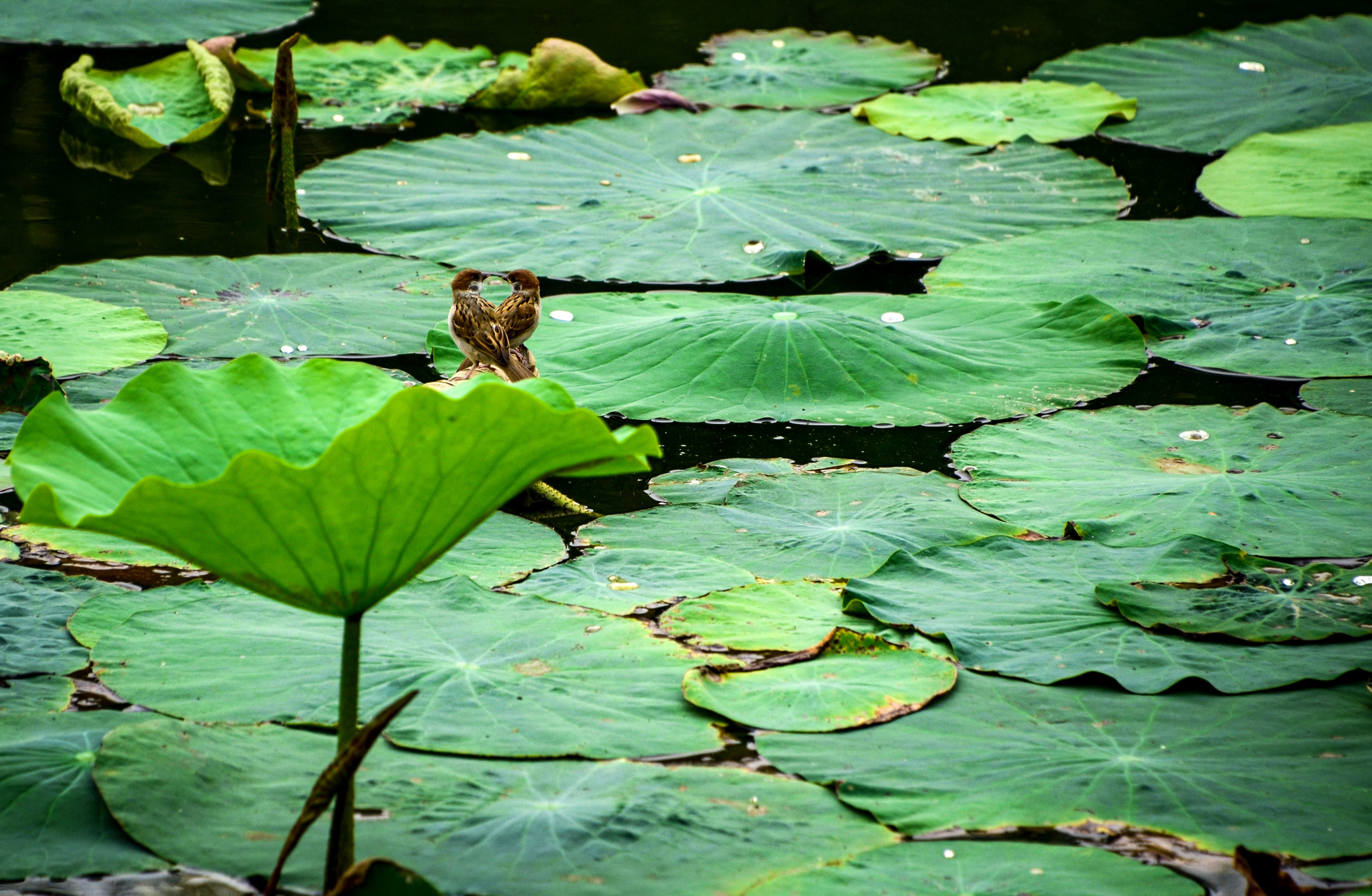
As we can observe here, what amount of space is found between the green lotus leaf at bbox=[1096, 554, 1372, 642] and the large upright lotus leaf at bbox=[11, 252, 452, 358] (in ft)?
7.40

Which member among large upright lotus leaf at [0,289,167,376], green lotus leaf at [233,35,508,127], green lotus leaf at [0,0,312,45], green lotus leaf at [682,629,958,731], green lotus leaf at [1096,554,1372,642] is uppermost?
green lotus leaf at [0,0,312,45]

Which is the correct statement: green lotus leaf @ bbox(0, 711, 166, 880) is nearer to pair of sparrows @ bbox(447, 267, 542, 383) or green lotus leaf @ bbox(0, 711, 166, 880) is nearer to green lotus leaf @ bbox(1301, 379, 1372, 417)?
pair of sparrows @ bbox(447, 267, 542, 383)

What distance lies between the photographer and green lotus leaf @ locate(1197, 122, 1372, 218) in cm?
478

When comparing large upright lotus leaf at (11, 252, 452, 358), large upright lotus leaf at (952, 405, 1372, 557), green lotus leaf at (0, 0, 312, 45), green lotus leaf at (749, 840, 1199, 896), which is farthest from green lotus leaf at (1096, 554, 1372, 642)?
green lotus leaf at (0, 0, 312, 45)

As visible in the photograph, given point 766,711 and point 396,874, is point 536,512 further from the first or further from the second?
point 396,874

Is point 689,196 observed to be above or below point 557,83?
below

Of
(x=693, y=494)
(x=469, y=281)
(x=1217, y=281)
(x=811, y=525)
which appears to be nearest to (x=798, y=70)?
(x=1217, y=281)

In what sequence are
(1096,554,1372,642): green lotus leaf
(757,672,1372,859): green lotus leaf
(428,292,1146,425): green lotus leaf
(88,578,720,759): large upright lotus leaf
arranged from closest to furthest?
(757,672,1372,859): green lotus leaf → (88,578,720,759): large upright lotus leaf → (1096,554,1372,642): green lotus leaf → (428,292,1146,425): green lotus leaf

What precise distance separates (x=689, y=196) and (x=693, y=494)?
207 centimetres

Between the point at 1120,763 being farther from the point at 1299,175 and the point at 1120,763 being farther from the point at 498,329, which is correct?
the point at 1299,175

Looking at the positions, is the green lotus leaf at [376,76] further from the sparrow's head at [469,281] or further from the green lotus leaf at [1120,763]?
the green lotus leaf at [1120,763]

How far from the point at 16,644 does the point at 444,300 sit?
2.10m

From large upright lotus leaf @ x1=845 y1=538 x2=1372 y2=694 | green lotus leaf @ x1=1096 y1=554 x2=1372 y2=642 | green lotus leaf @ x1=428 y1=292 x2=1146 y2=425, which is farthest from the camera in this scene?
green lotus leaf @ x1=428 y1=292 x2=1146 y2=425

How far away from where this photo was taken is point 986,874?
1737mm
